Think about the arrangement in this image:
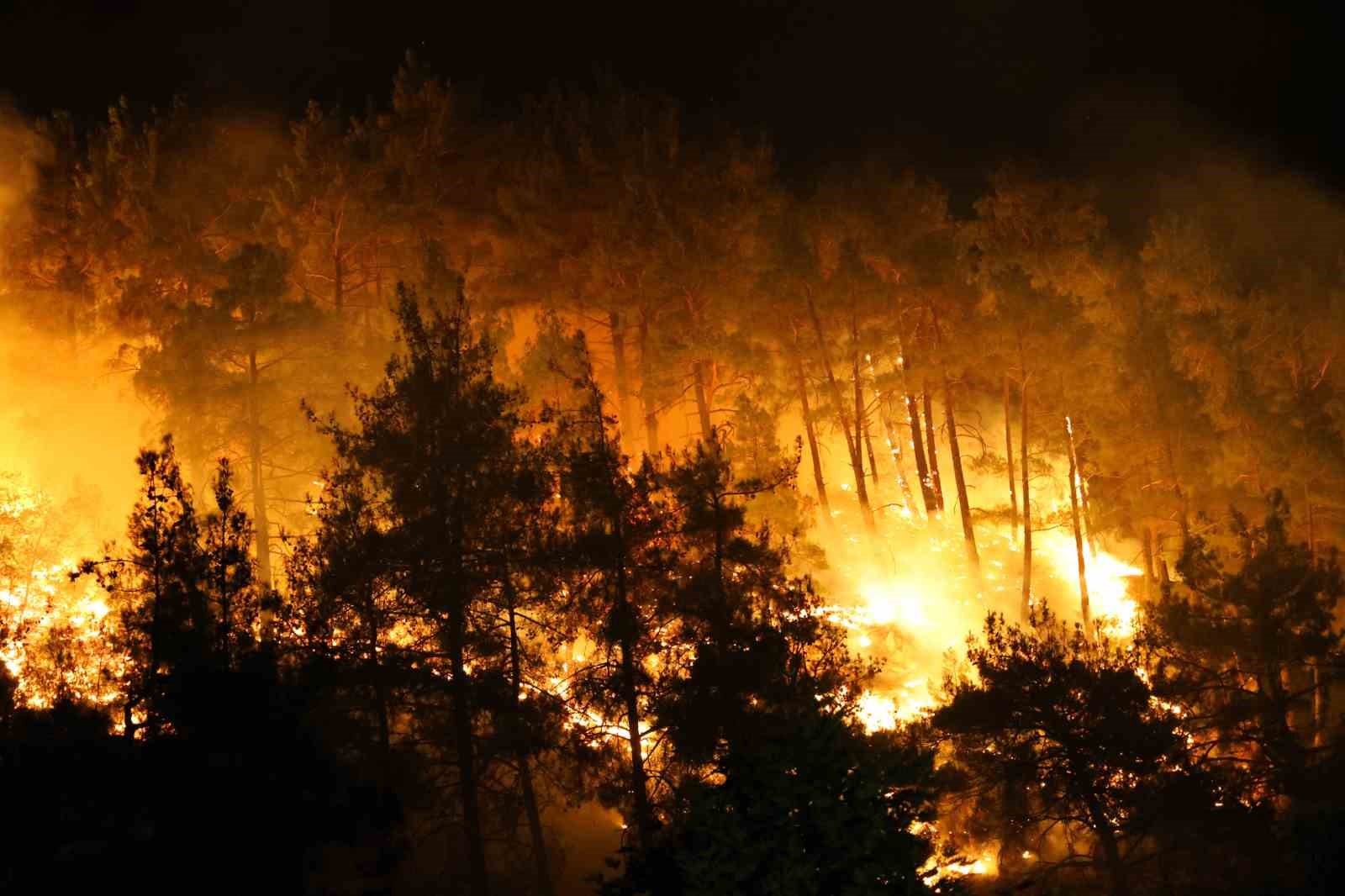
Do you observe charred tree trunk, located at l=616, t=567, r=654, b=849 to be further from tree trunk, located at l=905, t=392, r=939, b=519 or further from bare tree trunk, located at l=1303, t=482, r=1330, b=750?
tree trunk, located at l=905, t=392, r=939, b=519

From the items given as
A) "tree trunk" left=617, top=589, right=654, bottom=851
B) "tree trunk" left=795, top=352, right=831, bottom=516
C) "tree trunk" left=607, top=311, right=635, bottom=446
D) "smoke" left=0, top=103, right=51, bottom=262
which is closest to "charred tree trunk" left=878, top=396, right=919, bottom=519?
"tree trunk" left=795, top=352, right=831, bottom=516

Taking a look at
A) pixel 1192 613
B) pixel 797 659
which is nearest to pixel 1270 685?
pixel 1192 613

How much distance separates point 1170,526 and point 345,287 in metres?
24.5

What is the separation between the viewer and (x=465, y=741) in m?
14.6

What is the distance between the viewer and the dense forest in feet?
36.2

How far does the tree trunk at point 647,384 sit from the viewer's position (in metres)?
28.0

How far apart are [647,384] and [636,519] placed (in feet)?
41.9

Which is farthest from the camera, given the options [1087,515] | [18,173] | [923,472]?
[18,173]

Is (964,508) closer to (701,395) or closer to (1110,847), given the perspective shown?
(701,395)

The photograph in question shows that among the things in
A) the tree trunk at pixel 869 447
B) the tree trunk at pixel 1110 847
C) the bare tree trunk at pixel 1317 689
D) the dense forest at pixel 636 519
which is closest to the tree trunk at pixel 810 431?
the dense forest at pixel 636 519

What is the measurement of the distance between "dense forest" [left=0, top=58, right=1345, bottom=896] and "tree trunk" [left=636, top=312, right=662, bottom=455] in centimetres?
22

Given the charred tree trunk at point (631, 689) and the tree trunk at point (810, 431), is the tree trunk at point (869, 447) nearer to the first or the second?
the tree trunk at point (810, 431)

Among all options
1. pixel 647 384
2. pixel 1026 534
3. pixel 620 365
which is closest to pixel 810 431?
pixel 647 384

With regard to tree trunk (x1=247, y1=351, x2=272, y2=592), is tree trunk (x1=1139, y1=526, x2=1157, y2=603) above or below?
below
